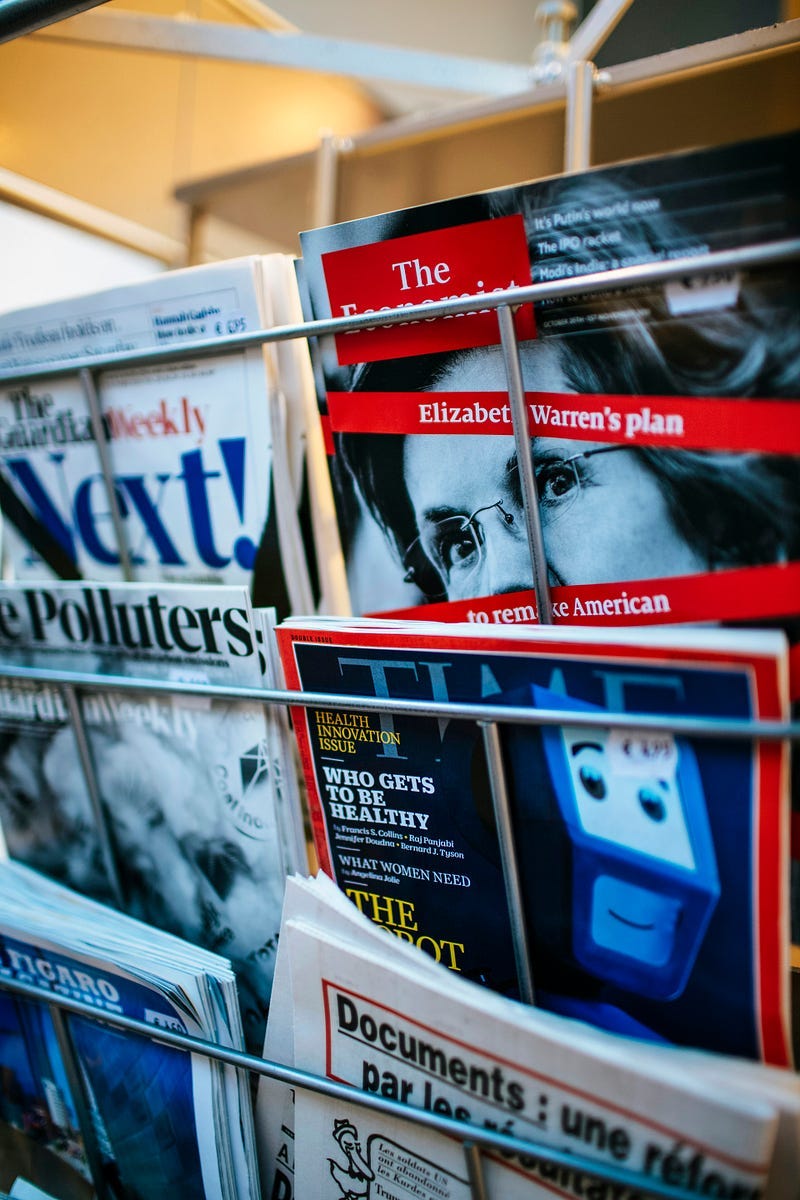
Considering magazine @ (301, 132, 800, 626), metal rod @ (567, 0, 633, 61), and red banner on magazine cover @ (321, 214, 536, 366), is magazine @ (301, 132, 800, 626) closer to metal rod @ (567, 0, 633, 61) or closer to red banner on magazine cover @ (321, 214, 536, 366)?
red banner on magazine cover @ (321, 214, 536, 366)

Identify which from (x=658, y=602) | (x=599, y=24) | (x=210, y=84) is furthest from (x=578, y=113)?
(x=658, y=602)

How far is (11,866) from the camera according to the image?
49 centimetres

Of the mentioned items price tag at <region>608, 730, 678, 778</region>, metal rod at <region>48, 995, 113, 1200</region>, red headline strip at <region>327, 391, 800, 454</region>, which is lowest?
metal rod at <region>48, 995, 113, 1200</region>

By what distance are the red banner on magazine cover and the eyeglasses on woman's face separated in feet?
0.21

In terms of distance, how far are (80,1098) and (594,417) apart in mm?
470

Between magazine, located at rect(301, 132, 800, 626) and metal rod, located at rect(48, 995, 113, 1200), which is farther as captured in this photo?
metal rod, located at rect(48, 995, 113, 1200)

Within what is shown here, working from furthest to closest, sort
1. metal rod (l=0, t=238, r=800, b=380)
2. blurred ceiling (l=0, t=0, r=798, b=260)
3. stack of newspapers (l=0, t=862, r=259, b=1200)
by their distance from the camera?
blurred ceiling (l=0, t=0, r=798, b=260) < stack of newspapers (l=0, t=862, r=259, b=1200) < metal rod (l=0, t=238, r=800, b=380)

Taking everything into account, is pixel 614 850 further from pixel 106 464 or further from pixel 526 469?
pixel 106 464

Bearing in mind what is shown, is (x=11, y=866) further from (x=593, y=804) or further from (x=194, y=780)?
(x=593, y=804)

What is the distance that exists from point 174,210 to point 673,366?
0.89 metres

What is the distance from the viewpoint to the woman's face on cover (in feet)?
1.06

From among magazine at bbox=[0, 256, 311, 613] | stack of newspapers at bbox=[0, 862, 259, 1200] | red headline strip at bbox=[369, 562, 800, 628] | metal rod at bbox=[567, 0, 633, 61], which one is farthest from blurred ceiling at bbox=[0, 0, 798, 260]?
stack of newspapers at bbox=[0, 862, 259, 1200]

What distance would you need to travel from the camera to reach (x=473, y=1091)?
303 millimetres

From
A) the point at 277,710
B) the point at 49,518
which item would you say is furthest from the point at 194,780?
the point at 49,518
